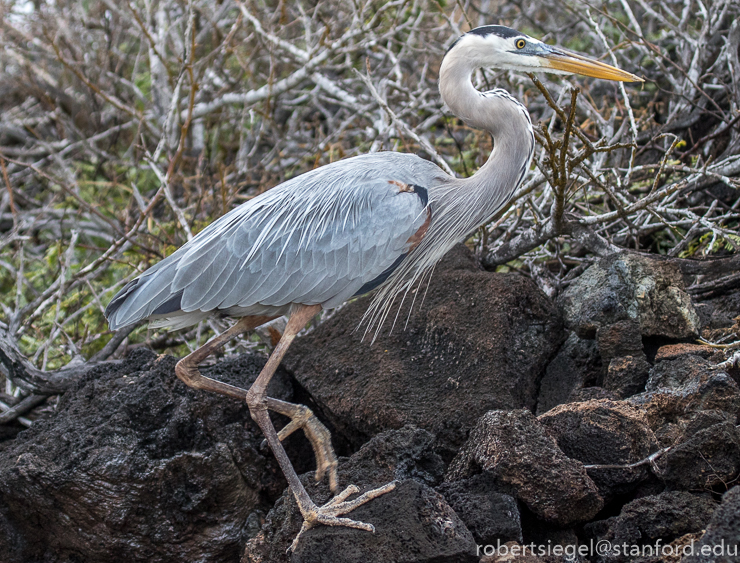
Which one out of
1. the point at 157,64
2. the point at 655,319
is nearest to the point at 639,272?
the point at 655,319

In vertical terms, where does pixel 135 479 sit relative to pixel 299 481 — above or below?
above

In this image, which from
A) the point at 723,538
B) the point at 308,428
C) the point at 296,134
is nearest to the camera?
the point at 723,538

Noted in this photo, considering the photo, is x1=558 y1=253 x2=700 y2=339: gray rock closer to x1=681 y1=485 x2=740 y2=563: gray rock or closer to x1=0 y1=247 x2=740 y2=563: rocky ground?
x1=0 y1=247 x2=740 y2=563: rocky ground

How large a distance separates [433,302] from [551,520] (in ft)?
5.78

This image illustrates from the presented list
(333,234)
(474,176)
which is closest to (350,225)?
(333,234)

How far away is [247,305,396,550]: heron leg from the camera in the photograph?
3.10 meters

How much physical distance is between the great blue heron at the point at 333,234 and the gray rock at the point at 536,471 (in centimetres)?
98

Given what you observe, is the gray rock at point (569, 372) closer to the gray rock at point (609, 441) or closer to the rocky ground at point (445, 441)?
the rocky ground at point (445, 441)

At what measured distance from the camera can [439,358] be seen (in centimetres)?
416

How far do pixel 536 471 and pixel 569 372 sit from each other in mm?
1329

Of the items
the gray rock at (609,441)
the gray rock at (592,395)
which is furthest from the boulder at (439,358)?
the gray rock at (609,441)

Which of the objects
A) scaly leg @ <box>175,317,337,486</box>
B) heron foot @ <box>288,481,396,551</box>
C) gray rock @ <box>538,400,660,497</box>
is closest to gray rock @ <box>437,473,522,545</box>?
heron foot @ <box>288,481,396,551</box>

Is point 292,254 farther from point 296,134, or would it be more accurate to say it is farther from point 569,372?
point 296,134

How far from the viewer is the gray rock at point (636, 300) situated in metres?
4.11
